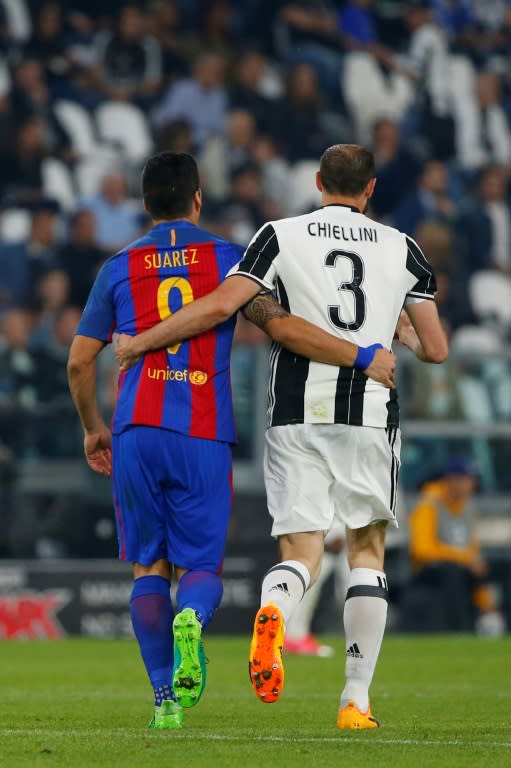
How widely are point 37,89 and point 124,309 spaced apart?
11.1m

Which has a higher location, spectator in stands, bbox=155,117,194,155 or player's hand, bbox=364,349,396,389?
spectator in stands, bbox=155,117,194,155

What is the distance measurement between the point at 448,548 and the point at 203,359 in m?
8.52

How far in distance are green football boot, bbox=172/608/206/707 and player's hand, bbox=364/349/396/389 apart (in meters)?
1.11

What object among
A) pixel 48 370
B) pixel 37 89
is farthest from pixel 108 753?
pixel 37 89

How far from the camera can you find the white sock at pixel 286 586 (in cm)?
559

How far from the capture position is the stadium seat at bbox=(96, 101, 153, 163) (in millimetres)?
17219

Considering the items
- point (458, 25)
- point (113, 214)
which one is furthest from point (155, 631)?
point (458, 25)

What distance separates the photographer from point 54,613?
45.4 ft

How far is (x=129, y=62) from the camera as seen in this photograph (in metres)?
→ 17.9

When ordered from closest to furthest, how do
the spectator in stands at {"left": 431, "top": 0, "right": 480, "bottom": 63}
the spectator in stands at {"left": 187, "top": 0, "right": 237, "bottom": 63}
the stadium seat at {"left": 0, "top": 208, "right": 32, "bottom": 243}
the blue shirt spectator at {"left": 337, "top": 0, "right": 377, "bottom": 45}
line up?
the stadium seat at {"left": 0, "top": 208, "right": 32, "bottom": 243} < the spectator in stands at {"left": 187, "top": 0, "right": 237, "bottom": 63} < the blue shirt spectator at {"left": 337, "top": 0, "right": 377, "bottom": 45} < the spectator in stands at {"left": 431, "top": 0, "right": 480, "bottom": 63}

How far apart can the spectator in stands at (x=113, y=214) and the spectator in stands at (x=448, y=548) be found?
13.1 ft

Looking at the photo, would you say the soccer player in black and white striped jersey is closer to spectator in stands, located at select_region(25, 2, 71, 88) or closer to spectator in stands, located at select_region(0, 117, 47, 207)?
spectator in stands, located at select_region(0, 117, 47, 207)

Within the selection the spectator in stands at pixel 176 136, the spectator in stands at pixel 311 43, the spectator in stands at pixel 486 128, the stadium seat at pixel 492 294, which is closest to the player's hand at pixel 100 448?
the spectator in stands at pixel 176 136

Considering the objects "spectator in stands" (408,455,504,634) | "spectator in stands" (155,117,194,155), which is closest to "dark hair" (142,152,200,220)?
"spectator in stands" (408,455,504,634)
